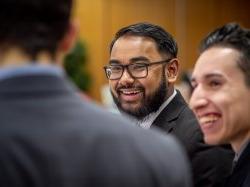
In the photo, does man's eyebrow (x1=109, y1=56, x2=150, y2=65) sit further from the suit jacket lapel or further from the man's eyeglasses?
the suit jacket lapel

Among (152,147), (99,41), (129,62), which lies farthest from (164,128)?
(99,41)

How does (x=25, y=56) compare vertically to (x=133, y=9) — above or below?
below

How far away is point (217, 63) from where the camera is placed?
1.73 meters

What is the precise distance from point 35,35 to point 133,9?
7098mm

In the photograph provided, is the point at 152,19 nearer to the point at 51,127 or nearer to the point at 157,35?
the point at 157,35

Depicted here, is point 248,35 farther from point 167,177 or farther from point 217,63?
point 167,177

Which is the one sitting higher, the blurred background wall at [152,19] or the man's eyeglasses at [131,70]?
the blurred background wall at [152,19]

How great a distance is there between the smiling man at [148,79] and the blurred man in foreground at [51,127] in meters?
1.27

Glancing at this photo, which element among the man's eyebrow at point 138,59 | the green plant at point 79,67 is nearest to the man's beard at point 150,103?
the man's eyebrow at point 138,59

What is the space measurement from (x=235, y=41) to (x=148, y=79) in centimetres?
72

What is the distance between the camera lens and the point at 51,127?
940 mm

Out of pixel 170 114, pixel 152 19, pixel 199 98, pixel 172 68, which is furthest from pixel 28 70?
pixel 152 19

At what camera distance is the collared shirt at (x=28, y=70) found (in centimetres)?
94

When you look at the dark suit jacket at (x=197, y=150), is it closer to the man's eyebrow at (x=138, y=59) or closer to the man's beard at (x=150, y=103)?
the man's beard at (x=150, y=103)
